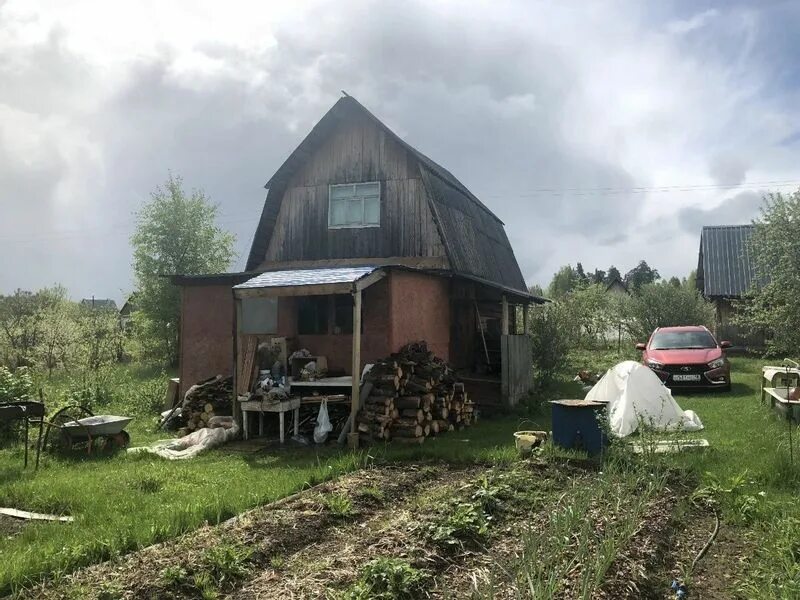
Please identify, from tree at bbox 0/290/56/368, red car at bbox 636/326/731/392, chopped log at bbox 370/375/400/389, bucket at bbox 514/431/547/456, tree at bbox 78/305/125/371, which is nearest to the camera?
bucket at bbox 514/431/547/456

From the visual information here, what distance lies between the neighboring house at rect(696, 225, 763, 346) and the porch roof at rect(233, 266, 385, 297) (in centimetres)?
1977

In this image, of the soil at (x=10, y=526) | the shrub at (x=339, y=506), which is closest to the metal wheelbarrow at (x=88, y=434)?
the soil at (x=10, y=526)

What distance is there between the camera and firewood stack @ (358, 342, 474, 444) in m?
10.1

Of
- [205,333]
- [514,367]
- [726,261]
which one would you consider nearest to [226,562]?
[205,333]

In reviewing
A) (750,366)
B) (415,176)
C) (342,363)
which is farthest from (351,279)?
(750,366)

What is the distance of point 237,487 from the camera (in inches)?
275

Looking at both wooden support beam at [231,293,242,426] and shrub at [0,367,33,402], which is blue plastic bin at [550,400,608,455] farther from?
shrub at [0,367,33,402]

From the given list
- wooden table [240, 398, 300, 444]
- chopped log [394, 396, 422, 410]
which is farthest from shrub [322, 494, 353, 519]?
wooden table [240, 398, 300, 444]

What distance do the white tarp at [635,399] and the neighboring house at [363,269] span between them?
325 cm

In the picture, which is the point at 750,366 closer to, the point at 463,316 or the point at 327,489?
the point at 463,316

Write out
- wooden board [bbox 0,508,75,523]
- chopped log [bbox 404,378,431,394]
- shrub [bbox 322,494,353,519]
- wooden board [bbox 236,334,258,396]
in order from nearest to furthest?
shrub [bbox 322,494,353,519] → wooden board [bbox 0,508,75,523] → chopped log [bbox 404,378,431,394] → wooden board [bbox 236,334,258,396]

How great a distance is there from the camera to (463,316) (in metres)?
16.0

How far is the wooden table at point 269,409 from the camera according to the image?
10.5 m

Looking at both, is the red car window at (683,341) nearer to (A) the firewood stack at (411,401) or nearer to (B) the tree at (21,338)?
(A) the firewood stack at (411,401)
